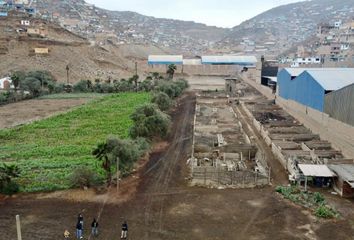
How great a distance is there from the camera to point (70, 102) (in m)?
56.6

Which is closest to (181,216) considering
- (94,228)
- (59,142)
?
(94,228)

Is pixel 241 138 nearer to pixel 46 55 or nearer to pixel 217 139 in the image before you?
pixel 217 139

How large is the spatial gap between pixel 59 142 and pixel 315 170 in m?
20.7

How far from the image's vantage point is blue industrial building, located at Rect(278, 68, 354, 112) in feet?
106

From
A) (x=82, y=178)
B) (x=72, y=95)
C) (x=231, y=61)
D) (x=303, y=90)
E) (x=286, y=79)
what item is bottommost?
(x=82, y=178)

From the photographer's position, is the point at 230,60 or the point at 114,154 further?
the point at 230,60

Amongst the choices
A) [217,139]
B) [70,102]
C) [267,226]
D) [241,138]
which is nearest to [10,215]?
[267,226]

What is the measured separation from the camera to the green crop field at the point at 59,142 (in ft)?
78.7

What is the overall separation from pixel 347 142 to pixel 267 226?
11.9 meters

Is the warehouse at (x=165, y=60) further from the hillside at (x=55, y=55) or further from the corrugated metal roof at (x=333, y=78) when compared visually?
the corrugated metal roof at (x=333, y=78)

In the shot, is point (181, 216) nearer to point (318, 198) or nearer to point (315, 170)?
point (318, 198)

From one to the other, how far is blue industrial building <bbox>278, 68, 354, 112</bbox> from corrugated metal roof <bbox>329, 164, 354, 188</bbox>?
9.06 metres

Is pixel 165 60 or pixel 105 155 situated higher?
pixel 165 60

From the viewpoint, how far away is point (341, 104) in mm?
27812
